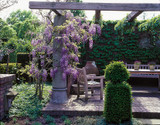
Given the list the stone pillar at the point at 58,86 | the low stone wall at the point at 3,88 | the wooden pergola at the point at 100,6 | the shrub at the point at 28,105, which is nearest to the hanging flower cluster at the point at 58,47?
the stone pillar at the point at 58,86

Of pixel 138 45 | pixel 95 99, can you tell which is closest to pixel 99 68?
pixel 138 45

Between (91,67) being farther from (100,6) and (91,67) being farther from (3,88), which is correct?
Result: (3,88)

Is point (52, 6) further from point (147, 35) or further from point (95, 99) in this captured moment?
point (147, 35)

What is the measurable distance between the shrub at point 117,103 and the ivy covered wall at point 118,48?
5.16m

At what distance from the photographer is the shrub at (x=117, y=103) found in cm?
314

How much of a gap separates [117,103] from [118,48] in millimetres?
5609

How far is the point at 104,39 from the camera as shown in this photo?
8555 millimetres

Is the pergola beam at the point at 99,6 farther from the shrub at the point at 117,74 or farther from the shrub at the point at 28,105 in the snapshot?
the shrub at the point at 28,105

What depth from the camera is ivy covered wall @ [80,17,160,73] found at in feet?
27.5

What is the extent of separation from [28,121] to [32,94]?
1.72 m

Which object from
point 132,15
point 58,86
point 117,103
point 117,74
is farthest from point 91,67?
point 117,103

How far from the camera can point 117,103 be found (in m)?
3.15

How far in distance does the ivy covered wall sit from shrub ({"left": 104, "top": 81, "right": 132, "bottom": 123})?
5.16 m

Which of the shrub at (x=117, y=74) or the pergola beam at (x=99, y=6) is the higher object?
the pergola beam at (x=99, y=6)
